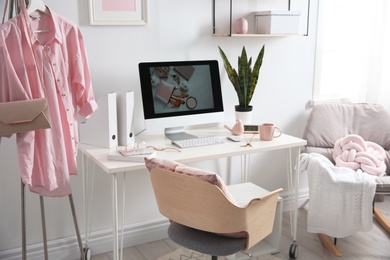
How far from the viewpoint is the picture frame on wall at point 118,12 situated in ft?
8.59

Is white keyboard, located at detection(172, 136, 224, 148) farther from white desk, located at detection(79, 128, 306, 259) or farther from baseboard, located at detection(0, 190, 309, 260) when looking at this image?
baseboard, located at detection(0, 190, 309, 260)

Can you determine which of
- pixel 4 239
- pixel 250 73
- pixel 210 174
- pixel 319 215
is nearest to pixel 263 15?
pixel 250 73

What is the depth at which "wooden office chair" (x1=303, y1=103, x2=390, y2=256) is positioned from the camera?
10.9ft

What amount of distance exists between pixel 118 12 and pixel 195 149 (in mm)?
921

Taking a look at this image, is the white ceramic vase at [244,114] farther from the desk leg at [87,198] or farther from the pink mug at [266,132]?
the desk leg at [87,198]

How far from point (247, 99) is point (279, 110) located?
0.54 meters

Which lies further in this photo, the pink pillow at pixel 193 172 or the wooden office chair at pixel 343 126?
the wooden office chair at pixel 343 126

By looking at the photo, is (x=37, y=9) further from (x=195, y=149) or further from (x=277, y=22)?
(x=277, y=22)

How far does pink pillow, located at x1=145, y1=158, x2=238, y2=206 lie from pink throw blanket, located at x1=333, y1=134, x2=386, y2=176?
139 cm

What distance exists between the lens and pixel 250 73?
2943 mm

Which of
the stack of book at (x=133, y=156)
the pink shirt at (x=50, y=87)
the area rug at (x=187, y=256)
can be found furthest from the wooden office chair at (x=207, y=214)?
the area rug at (x=187, y=256)

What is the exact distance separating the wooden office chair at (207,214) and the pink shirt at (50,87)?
1.57ft

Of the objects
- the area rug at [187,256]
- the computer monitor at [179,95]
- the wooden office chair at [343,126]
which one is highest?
the computer monitor at [179,95]

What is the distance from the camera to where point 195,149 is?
2520 mm
